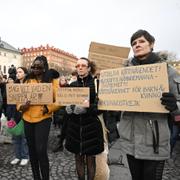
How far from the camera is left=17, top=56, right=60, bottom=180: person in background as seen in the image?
3.72 metres

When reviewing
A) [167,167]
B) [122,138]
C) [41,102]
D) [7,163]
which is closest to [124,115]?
[122,138]

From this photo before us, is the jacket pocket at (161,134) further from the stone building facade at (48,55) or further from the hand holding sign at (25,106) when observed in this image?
the stone building facade at (48,55)

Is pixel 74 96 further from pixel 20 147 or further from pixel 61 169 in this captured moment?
pixel 20 147

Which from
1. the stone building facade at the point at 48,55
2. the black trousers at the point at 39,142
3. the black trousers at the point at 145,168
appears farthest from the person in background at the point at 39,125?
the stone building facade at the point at 48,55

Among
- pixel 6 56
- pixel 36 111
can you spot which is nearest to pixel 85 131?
pixel 36 111

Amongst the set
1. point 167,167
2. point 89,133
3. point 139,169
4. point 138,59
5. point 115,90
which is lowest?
point 167,167

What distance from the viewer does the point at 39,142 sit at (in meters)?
3.69

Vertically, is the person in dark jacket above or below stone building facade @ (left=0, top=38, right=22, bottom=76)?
below

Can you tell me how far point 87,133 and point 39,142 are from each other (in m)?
0.72

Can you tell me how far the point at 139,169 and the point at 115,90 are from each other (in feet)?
2.65

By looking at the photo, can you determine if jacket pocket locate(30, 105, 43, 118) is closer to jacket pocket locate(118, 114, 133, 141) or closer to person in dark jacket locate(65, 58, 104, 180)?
person in dark jacket locate(65, 58, 104, 180)

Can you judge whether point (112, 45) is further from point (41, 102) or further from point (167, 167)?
point (167, 167)

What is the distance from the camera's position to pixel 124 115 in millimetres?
2646

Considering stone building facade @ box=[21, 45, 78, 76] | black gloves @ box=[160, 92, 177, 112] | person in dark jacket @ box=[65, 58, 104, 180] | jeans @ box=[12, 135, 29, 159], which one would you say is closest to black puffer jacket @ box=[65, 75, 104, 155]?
person in dark jacket @ box=[65, 58, 104, 180]
